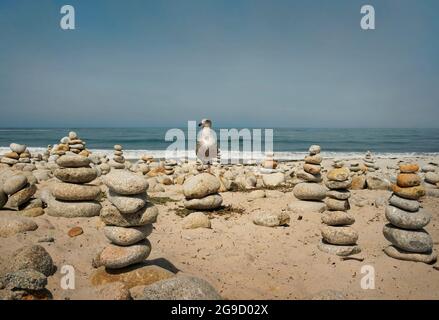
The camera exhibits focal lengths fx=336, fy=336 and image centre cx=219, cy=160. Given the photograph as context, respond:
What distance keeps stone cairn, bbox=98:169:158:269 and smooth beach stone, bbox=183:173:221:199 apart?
4.28 meters

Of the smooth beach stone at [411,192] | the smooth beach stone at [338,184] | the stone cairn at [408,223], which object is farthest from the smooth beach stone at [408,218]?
the smooth beach stone at [338,184]

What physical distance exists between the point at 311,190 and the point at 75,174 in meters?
6.63

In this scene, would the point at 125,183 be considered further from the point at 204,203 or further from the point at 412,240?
Result: the point at 412,240

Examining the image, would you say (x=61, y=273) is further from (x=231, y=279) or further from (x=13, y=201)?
(x=13, y=201)

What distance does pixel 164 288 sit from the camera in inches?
159

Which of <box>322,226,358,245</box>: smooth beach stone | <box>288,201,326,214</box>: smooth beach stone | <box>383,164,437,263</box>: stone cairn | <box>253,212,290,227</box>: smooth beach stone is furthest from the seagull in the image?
<box>383,164,437,263</box>: stone cairn

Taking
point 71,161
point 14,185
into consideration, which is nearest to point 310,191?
point 71,161

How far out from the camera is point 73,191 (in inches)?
339

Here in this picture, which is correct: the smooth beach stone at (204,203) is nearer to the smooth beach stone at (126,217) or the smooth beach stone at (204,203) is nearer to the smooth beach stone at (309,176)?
the smooth beach stone at (309,176)

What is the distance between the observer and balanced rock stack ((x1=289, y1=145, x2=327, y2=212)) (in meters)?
9.99

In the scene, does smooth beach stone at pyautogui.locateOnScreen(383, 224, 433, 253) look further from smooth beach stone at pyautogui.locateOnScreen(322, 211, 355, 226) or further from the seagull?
the seagull
